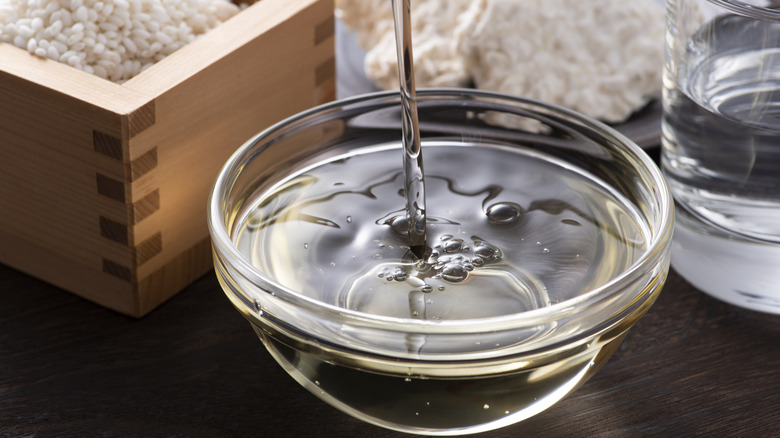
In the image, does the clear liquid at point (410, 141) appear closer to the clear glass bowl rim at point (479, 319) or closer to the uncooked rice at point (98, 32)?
the clear glass bowl rim at point (479, 319)

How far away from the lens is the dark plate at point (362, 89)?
858mm

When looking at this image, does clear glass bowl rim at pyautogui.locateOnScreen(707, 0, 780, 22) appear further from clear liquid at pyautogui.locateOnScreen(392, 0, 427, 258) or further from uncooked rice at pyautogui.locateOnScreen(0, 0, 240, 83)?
uncooked rice at pyautogui.locateOnScreen(0, 0, 240, 83)

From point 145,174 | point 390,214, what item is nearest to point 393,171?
point 390,214

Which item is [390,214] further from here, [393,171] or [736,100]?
A: [736,100]

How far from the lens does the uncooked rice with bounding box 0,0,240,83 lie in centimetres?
71

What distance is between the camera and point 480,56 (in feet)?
2.93

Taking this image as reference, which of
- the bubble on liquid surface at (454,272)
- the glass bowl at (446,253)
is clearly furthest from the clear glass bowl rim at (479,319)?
the bubble on liquid surface at (454,272)

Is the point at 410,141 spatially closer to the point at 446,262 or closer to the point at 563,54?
the point at 446,262

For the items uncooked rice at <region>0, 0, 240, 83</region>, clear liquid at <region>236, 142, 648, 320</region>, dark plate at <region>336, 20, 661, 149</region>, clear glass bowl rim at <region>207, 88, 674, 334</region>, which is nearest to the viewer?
clear glass bowl rim at <region>207, 88, 674, 334</region>

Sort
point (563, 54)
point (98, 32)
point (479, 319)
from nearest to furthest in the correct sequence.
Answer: point (479, 319) < point (98, 32) < point (563, 54)

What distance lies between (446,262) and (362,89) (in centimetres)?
36

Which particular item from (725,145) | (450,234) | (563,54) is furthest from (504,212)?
(563,54)

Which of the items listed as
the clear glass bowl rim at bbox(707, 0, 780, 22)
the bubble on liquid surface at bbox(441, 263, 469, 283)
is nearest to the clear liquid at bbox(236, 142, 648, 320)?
the bubble on liquid surface at bbox(441, 263, 469, 283)

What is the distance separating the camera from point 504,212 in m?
0.67
